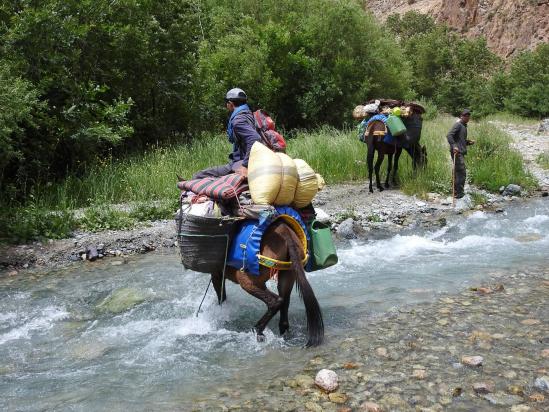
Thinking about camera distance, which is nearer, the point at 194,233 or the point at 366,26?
the point at 194,233

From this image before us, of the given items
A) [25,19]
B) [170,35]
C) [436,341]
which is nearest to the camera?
[436,341]

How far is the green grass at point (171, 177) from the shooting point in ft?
30.6

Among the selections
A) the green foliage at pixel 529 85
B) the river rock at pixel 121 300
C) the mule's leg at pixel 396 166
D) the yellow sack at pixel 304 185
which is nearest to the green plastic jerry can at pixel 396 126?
the mule's leg at pixel 396 166

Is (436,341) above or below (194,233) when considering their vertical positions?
below

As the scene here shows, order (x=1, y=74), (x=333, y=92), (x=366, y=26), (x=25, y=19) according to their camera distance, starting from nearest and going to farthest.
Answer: (x=1, y=74) < (x=25, y=19) < (x=333, y=92) < (x=366, y=26)

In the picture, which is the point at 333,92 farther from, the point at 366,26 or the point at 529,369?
the point at 529,369

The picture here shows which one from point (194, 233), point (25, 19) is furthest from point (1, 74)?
point (194, 233)

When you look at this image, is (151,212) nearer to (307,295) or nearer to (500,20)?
(307,295)

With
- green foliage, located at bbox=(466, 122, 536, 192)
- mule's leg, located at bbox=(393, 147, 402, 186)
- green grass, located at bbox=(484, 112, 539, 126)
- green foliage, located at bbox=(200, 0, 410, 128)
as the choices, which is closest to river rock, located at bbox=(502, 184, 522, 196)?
green foliage, located at bbox=(466, 122, 536, 192)

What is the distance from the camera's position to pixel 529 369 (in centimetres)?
425

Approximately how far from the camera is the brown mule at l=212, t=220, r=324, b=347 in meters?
4.76

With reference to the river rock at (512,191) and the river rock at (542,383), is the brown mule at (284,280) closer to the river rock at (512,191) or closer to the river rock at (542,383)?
the river rock at (542,383)

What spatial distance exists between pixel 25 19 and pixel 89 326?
24.2ft

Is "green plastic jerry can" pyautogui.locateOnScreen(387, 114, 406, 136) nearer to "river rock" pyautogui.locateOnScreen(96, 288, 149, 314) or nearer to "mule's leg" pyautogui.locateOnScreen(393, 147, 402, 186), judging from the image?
"mule's leg" pyautogui.locateOnScreen(393, 147, 402, 186)
